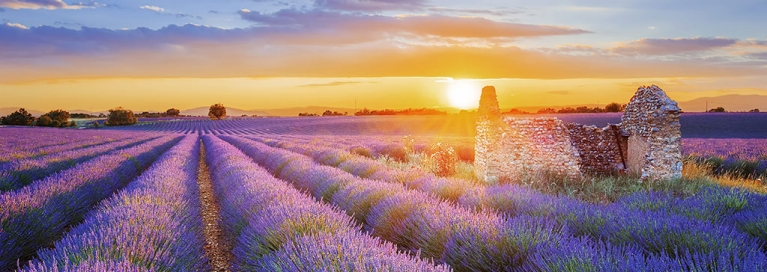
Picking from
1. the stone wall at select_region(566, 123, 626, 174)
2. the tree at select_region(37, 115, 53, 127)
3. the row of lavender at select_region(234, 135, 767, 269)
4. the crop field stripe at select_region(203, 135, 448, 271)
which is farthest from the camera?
the tree at select_region(37, 115, 53, 127)

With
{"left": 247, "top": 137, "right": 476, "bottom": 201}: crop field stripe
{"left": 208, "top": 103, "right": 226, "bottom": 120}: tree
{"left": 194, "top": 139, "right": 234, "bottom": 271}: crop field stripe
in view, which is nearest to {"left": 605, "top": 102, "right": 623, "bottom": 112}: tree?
{"left": 247, "top": 137, "right": 476, "bottom": 201}: crop field stripe

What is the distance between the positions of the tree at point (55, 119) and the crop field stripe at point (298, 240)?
264ft

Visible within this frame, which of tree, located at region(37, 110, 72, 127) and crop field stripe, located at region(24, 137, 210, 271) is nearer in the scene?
crop field stripe, located at region(24, 137, 210, 271)

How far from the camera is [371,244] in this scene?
2.71 meters

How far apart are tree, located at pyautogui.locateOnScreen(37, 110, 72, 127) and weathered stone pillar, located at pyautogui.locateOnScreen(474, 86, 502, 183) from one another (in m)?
79.3

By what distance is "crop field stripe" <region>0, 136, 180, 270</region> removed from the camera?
162 inches

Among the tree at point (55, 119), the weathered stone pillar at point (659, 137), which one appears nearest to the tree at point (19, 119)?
the tree at point (55, 119)

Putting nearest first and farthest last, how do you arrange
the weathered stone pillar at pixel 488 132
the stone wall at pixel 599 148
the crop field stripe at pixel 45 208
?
the crop field stripe at pixel 45 208, the weathered stone pillar at pixel 488 132, the stone wall at pixel 599 148

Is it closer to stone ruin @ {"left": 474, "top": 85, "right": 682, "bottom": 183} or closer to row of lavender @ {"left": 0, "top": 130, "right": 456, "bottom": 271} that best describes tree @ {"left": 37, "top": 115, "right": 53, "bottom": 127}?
row of lavender @ {"left": 0, "top": 130, "right": 456, "bottom": 271}

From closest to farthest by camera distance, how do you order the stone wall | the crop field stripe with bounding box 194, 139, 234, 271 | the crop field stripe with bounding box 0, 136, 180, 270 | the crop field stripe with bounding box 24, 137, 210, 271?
the crop field stripe with bounding box 24, 137, 210, 271 < the crop field stripe with bounding box 0, 136, 180, 270 < the crop field stripe with bounding box 194, 139, 234, 271 < the stone wall

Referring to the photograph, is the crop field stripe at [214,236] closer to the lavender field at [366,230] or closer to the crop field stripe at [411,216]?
the lavender field at [366,230]

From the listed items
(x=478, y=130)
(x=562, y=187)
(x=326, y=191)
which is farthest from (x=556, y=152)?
(x=326, y=191)

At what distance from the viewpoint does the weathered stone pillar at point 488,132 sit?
1021 centimetres

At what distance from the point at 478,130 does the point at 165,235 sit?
28.8 feet
